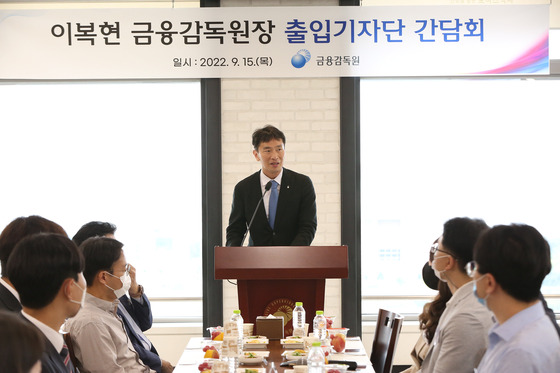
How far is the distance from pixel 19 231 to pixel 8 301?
324 mm

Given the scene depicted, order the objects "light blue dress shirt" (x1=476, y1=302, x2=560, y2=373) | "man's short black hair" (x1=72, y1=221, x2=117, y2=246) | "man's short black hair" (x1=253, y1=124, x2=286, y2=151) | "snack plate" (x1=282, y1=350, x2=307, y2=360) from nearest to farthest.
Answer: "light blue dress shirt" (x1=476, y1=302, x2=560, y2=373) < "snack plate" (x1=282, y1=350, x2=307, y2=360) < "man's short black hair" (x1=72, y1=221, x2=117, y2=246) < "man's short black hair" (x1=253, y1=124, x2=286, y2=151)

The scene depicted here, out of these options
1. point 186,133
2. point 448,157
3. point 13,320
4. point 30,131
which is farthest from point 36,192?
point 13,320

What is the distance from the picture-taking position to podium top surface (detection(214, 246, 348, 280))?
384 cm

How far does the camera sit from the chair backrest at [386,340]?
3.66 metres

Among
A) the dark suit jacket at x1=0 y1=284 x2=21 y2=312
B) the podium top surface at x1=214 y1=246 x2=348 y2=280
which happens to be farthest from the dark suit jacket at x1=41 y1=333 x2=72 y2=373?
the podium top surface at x1=214 y1=246 x2=348 y2=280

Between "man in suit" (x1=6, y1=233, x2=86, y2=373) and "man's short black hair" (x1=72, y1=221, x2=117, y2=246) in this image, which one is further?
"man's short black hair" (x1=72, y1=221, x2=117, y2=246)

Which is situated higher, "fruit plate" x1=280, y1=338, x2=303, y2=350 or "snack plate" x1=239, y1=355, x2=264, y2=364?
"snack plate" x1=239, y1=355, x2=264, y2=364

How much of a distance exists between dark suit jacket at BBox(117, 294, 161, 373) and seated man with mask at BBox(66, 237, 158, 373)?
0.66 feet

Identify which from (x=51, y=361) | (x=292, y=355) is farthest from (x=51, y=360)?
(x=292, y=355)

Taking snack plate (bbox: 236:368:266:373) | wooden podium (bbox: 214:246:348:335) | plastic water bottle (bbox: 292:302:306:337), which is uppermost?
wooden podium (bbox: 214:246:348:335)

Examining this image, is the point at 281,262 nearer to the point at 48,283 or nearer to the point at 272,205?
the point at 272,205

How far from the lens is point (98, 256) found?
341 centimetres

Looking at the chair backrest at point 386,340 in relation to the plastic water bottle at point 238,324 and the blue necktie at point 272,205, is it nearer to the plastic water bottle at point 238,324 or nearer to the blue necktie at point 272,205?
the plastic water bottle at point 238,324

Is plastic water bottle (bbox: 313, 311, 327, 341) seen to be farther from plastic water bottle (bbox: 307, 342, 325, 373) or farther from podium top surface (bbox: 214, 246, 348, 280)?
plastic water bottle (bbox: 307, 342, 325, 373)
